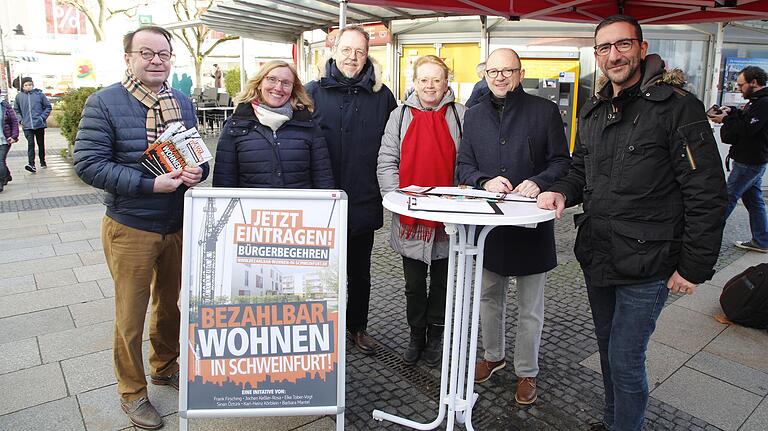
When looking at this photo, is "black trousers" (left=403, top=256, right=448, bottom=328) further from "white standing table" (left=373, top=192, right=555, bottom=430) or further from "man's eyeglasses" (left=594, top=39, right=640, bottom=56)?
"man's eyeglasses" (left=594, top=39, right=640, bottom=56)

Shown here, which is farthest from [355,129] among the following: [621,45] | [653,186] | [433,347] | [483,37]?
[483,37]

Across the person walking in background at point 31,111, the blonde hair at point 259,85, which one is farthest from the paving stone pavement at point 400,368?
the person walking in background at point 31,111

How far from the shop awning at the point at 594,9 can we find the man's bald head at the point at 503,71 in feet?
9.19

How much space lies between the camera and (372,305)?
176 inches

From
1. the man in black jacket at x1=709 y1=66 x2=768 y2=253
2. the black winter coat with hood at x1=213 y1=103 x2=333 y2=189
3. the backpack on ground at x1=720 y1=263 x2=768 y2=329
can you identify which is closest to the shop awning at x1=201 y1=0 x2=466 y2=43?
the man in black jacket at x1=709 y1=66 x2=768 y2=253

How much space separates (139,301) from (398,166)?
1550 mm

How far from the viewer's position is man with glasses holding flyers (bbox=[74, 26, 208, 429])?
8.50 feet

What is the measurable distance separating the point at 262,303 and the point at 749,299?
3.61 meters

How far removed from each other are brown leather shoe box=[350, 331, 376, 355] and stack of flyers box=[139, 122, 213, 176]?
63.0 inches

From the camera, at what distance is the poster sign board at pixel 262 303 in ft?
7.88

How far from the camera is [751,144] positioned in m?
5.79

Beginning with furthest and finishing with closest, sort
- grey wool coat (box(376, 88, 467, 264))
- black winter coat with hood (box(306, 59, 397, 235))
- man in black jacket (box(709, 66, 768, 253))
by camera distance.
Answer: man in black jacket (box(709, 66, 768, 253)), black winter coat with hood (box(306, 59, 397, 235)), grey wool coat (box(376, 88, 467, 264))

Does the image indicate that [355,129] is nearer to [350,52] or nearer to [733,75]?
[350,52]

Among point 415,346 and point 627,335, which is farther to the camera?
point 415,346
